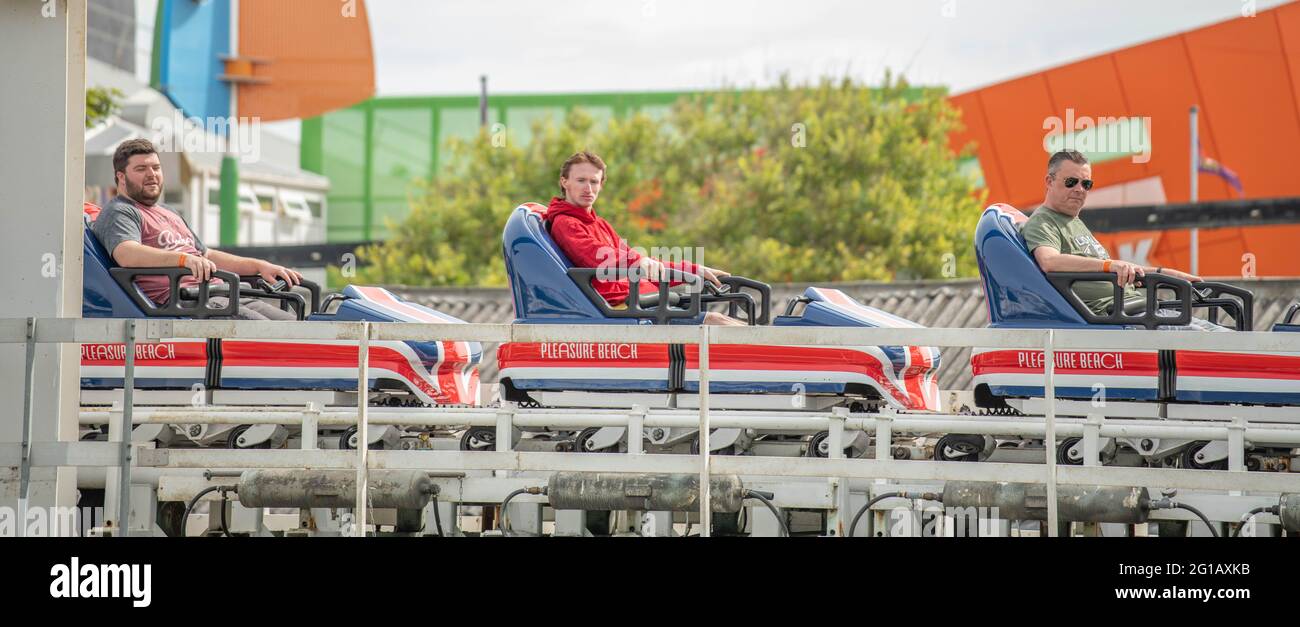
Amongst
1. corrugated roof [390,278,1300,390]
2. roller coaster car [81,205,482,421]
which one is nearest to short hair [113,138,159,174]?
roller coaster car [81,205,482,421]

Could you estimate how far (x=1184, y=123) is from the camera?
28719mm

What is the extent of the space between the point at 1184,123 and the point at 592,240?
75.5 feet

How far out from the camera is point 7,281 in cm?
659

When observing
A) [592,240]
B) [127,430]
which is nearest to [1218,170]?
[592,240]

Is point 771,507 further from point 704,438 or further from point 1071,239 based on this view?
point 1071,239

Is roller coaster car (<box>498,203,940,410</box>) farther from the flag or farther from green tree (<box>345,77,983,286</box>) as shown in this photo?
the flag

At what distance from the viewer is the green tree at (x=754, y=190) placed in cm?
2534

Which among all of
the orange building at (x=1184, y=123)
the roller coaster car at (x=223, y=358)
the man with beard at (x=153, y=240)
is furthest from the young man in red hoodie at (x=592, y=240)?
the orange building at (x=1184, y=123)

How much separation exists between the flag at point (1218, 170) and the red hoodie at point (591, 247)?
22.4 meters

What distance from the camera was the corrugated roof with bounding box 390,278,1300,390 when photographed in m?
13.0

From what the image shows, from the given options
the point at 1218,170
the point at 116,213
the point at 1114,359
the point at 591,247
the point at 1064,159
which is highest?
the point at 1218,170

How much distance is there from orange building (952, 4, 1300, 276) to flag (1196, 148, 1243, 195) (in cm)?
8
